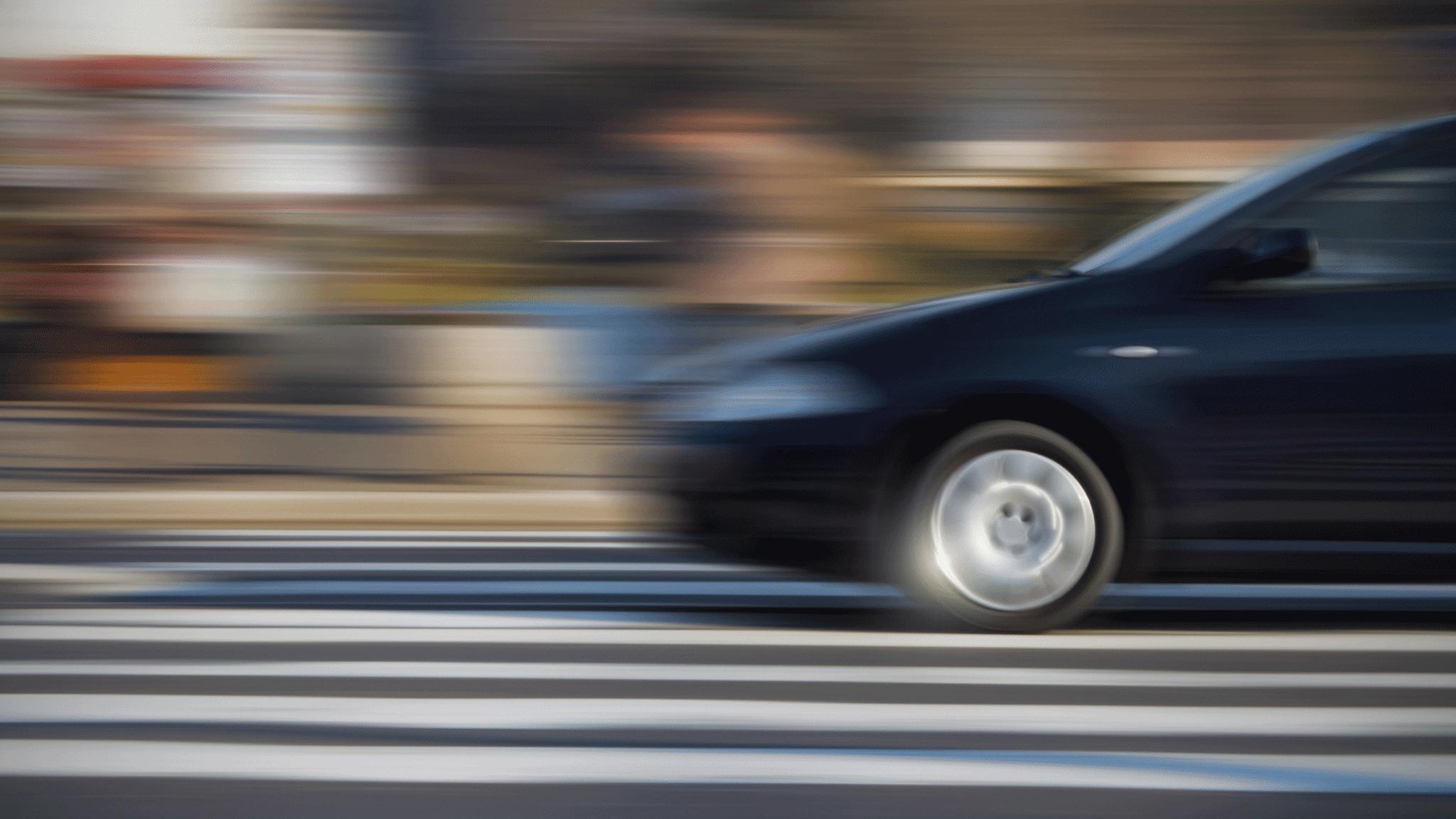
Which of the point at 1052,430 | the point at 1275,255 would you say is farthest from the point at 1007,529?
the point at 1275,255

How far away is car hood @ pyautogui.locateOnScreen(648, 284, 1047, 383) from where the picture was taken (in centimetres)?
591

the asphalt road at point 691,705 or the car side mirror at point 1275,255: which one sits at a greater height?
the car side mirror at point 1275,255

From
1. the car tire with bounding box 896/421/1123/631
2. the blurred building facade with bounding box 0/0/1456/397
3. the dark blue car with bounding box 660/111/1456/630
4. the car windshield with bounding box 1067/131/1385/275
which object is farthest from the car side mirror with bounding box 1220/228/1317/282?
the blurred building facade with bounding box 0/0/1456/397

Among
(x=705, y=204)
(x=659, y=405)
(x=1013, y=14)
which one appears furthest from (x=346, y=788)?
(x=1013, y=14)

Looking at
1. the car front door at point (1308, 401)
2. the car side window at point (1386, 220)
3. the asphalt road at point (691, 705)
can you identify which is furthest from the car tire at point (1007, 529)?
the car side window at point (1386, 220)

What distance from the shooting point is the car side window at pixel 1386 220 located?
19.0ft

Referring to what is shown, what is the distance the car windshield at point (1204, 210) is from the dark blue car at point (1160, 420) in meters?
0.02

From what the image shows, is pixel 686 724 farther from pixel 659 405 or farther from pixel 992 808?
pixel 659 405

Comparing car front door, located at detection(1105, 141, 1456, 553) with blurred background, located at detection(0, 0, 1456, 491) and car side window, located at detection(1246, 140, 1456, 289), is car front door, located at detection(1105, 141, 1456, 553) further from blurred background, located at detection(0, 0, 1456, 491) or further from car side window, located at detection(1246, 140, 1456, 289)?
blurred background, located at detection(0, 0, 1456, 491)

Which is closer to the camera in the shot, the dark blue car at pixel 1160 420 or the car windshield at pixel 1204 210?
the dark blue car at pixel 1160 420

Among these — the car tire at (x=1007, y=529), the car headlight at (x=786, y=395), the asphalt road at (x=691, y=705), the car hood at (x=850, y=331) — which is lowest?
the asphalt road at (x=691, y=705)

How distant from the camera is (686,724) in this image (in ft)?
15.7

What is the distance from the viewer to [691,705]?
4.99 meters

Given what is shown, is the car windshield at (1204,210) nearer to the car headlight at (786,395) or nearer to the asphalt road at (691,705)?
the car headlight at (786,395)
